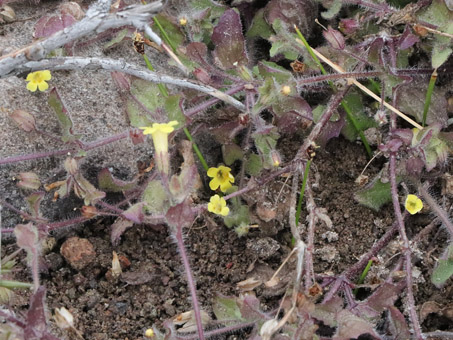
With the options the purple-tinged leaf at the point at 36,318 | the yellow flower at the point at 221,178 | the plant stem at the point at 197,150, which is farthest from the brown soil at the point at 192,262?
the purple-tinged leaf at the point at 36,318

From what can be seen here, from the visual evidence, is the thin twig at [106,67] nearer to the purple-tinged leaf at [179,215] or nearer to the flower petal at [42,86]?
the flower petal at [42,86]

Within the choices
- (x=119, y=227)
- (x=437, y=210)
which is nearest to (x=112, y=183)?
(x=119, y=227)

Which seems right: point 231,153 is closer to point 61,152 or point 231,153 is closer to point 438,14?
point 61,152

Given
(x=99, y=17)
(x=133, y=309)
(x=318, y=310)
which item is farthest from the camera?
(x=133, y=309)

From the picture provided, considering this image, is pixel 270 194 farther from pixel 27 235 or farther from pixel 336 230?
pixel 27 235

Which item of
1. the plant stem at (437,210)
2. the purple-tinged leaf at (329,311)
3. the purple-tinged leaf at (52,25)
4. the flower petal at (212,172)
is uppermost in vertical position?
the purple-tinged leaf at (52,25)

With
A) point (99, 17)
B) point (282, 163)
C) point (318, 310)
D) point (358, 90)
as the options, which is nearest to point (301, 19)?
point (358, 90)

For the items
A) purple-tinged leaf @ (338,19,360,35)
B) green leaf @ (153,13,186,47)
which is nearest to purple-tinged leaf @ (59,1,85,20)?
green leaf @ (153,13,186,47)
